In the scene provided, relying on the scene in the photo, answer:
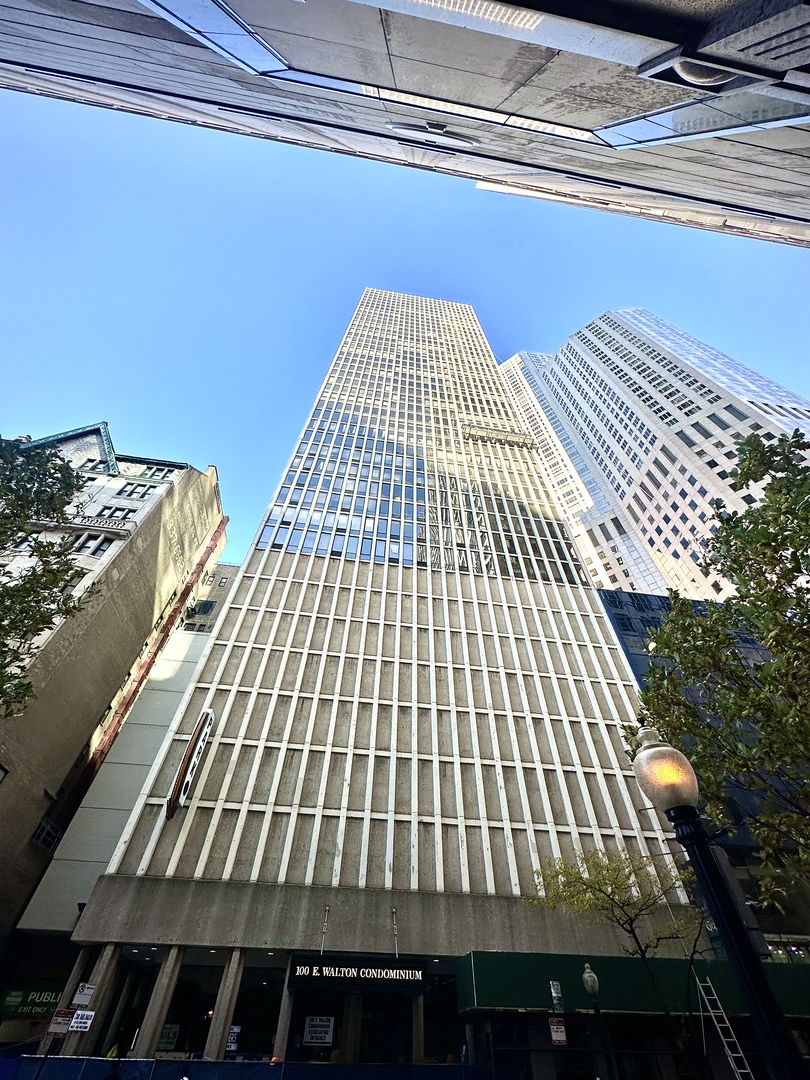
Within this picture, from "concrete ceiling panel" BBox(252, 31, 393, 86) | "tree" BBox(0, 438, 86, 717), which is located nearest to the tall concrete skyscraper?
"tree" BBox(0, 438, 86, 717)

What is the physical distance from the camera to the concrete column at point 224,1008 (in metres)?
18.1

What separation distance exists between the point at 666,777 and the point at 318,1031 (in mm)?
25048

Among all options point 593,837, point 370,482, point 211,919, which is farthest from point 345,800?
point 370,482

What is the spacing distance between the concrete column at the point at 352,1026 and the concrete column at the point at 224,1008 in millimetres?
5330

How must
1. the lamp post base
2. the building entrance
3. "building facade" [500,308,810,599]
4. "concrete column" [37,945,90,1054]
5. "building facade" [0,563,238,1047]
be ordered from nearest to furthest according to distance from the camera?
the lamp post base < "concrete column" [37,945,90,1054] < the building entrance < "building facade" [0,563,238,1047] < "building facade" [500,308,810,599]

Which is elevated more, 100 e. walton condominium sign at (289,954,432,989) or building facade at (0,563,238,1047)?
building facade at (0,563,238,1047)

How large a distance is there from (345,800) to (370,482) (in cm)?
2974

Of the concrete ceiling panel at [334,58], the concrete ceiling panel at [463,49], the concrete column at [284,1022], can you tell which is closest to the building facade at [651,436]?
the concrete column at [284,1022]

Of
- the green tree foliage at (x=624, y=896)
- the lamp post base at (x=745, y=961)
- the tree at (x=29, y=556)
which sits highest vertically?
the tree at (x=29, y=556)

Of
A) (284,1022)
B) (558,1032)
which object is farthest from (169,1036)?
(558,1032)

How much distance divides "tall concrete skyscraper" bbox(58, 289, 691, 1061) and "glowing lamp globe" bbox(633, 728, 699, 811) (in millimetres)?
18441

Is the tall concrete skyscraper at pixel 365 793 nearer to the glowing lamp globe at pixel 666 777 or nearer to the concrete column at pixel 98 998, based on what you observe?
the concrete column at pixel 98 998

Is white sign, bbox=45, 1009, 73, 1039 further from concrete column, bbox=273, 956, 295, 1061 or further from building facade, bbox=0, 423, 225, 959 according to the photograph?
building facade, bbox=0, 423, 225, 959

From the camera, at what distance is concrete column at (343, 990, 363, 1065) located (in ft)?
68.0
